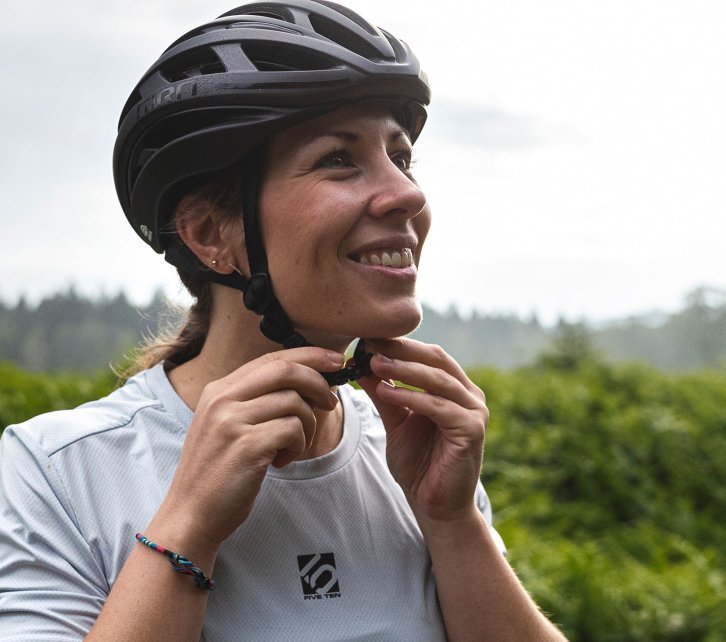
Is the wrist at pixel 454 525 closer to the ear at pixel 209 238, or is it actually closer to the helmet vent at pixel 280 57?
the ear at pixel 209 238

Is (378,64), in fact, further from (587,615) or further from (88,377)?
(88,377)

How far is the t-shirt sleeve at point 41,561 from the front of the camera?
208 centimetres

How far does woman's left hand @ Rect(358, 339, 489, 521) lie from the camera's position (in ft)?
8.01

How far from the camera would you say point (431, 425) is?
267cm

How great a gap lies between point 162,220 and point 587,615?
4388 millimetres

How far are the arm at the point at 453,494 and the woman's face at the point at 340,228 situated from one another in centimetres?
14

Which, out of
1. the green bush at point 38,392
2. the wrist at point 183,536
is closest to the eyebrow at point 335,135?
the wrist at point 183,536

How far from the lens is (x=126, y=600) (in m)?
2.03

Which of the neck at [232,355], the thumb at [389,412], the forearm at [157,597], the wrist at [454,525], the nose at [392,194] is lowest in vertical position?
the wrist at [454,525]

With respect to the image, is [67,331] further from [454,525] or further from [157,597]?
[157,597]

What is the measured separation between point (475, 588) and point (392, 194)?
1.17 meters

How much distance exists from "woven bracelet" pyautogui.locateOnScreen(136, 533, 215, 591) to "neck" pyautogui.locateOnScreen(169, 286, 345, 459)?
2.21 ft

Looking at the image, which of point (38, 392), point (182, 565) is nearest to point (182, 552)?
point (182, 565)

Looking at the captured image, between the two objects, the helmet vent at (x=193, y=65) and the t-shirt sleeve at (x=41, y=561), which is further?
the helmet vent at (x=193, y=65)
